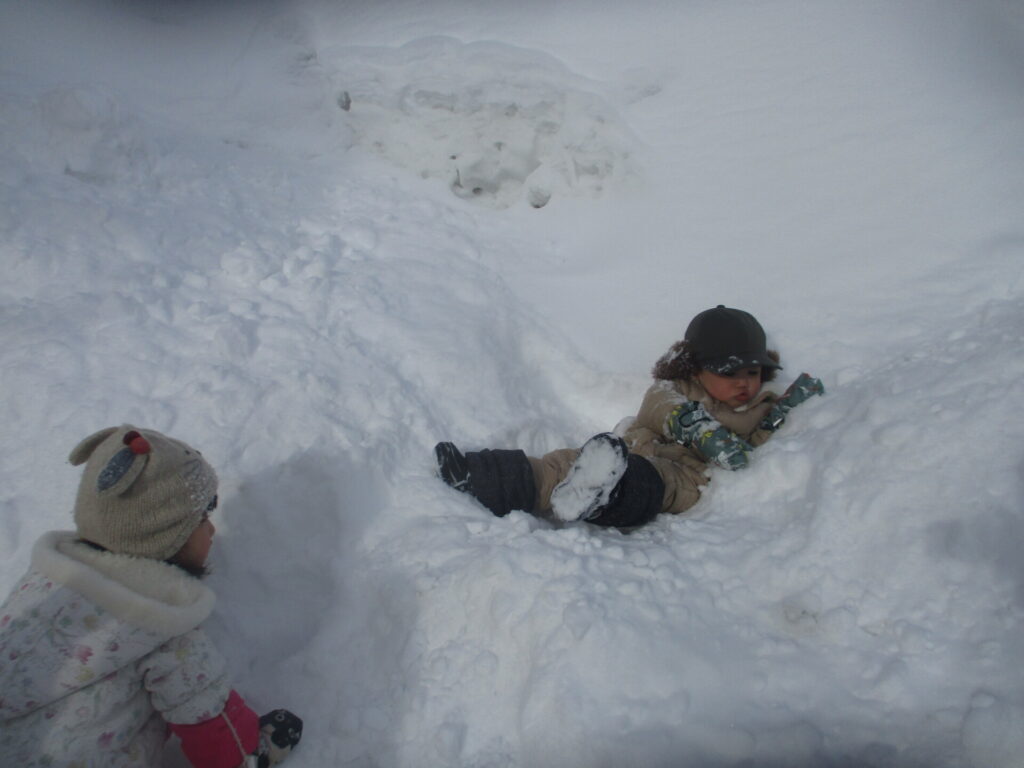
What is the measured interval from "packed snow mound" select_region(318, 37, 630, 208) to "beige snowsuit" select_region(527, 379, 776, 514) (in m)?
1.76

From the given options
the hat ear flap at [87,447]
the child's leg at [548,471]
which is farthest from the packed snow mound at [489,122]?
the hat ear flap at [87,447]

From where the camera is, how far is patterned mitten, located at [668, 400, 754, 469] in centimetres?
245

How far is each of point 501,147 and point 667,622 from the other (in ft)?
11.2

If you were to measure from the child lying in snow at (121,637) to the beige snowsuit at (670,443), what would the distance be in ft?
4.36

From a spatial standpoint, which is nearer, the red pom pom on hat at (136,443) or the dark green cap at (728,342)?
the red pom pom on hat at (136,443)

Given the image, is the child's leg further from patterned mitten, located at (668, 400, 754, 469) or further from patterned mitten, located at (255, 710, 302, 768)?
patterned mitten, located at (255, 710, 302, 768)

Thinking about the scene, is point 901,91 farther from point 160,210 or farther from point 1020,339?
point 160,210

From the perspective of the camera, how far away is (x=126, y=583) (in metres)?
1.49

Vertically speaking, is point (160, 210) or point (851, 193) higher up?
point (851, 193)

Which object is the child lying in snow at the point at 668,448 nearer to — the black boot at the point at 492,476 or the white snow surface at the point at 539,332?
the black boot at the point at 492,476

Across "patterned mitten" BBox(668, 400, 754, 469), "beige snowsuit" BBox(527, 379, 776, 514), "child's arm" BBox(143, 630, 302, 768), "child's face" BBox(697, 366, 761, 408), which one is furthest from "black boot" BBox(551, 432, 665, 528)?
"child's arm" BBox(143, 630, 302, 768)

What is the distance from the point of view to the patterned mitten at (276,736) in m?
1.66

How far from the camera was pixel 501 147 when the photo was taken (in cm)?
428

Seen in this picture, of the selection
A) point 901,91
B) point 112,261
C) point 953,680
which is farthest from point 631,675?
point 901,91
